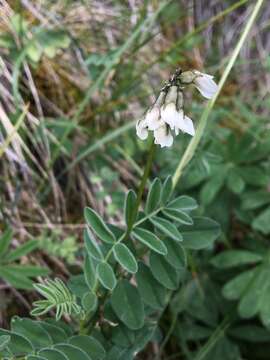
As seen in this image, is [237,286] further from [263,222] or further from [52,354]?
[52,354]

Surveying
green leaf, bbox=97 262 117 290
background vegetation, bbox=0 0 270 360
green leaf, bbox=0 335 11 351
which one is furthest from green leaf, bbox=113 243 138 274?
background vegetation, bbox=0 0 270 360

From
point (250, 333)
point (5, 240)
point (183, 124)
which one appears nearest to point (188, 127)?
point (183, 124)

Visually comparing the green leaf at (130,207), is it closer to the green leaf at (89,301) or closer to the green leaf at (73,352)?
the green leaf at (89,301)

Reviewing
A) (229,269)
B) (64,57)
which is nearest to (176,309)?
(229,269)

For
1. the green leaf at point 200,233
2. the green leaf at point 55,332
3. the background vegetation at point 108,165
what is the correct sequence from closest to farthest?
the green leaf at point 55,332, the green leaf at point 200,233, the background vegetation at point 108,165

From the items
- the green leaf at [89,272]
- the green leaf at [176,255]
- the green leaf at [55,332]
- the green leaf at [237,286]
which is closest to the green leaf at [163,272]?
the green leaf at [176,255]

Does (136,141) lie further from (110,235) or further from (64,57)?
(110,235)

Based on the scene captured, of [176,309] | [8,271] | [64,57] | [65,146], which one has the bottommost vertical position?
[176,309]
